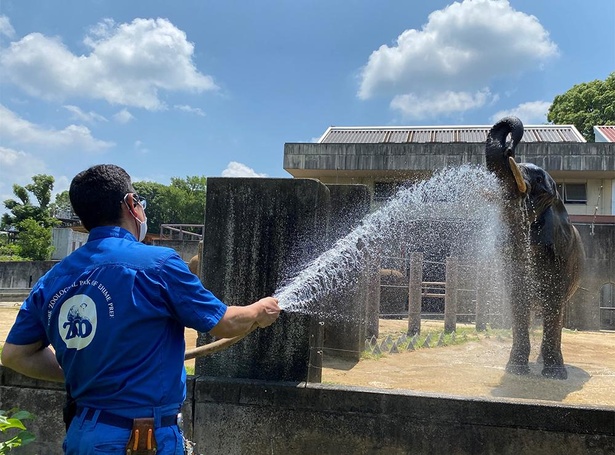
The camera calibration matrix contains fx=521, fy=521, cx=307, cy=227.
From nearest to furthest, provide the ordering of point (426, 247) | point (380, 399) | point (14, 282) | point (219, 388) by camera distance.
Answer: point (380, 399) < point (219, 388) < point (426, 247) < point (14, 282)

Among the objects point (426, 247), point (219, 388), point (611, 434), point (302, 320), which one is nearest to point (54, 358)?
point (219, 388)

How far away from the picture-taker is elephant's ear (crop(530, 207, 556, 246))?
6.38 metres

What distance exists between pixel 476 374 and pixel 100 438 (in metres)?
5.82

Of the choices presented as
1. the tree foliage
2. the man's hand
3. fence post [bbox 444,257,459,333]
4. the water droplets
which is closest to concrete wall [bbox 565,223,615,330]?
fence post [bbox 444,257,459,333]

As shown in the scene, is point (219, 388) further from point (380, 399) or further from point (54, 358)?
point (54, 358)

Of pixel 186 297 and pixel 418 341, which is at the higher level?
pixel 186 297

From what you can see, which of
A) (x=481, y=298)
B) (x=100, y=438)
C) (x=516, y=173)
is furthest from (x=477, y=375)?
(x=481, y=298)

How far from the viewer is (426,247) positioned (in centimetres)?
2141

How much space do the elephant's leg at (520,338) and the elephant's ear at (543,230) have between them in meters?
0.82

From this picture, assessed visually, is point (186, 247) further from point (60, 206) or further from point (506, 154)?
point (60, 206)

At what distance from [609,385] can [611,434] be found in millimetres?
3293

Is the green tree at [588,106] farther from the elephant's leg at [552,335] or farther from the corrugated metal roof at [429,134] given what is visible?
the elephant's leg at [552,335]

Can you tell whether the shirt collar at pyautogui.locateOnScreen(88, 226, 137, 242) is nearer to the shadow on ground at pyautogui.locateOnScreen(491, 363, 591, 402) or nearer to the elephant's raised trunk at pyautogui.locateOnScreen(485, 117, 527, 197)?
the shadow on ground at pyautogui.locateOnScreen(491, 363, 591, 402)

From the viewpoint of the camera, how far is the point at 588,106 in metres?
37.4
